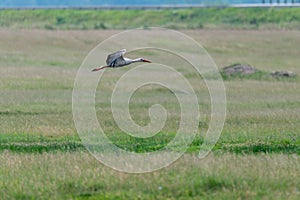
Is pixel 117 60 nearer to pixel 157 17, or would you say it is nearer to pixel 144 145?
pixel 144 145

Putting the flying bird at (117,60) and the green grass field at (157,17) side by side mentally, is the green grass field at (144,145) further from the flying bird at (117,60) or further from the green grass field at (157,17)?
the green grass field at (157,17)

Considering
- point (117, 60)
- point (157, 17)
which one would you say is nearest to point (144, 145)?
point (117, 60)

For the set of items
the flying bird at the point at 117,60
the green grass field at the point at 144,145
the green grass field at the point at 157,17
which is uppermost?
the flying bird at the point at 117,60

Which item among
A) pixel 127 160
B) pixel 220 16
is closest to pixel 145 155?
pixel 127 160

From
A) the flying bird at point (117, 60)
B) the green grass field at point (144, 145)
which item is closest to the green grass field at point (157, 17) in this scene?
the green grass field at point (144, 145)

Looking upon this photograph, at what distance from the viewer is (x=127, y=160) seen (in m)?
14.6

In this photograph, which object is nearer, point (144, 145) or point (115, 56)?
point (115, 56)

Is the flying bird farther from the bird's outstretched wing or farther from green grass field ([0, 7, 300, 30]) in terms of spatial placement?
green grass field ([0, 7, 300, 30])

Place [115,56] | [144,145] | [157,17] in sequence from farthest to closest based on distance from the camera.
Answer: [157,17] → [144,145] → [115,56]

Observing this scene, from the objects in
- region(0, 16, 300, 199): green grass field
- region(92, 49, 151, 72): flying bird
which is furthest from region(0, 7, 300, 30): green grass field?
region(92, 49, 151, 72): flying bird

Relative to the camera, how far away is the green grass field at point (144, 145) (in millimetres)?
12523

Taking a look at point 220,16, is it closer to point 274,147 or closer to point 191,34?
point 191,34

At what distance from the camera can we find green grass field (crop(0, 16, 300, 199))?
1252 cm

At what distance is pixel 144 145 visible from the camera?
17625 mm
